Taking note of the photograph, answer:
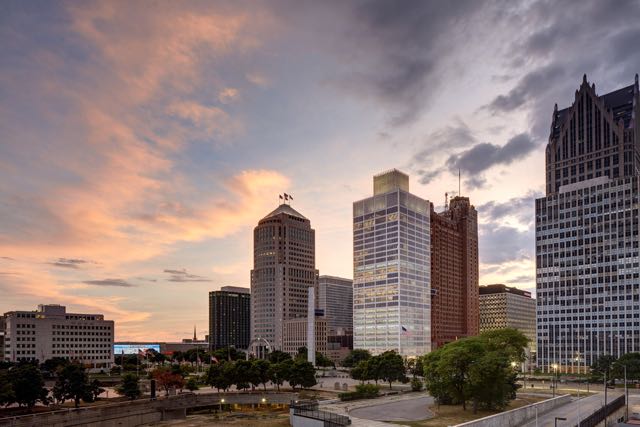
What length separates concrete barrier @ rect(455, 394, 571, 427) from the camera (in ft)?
209

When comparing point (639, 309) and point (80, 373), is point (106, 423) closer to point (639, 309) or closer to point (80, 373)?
point (80, 373)

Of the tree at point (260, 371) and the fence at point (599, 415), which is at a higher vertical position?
the fence at point (599, 415)

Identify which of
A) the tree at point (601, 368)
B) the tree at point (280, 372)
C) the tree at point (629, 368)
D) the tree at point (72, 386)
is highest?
the tree at point (72, 386)

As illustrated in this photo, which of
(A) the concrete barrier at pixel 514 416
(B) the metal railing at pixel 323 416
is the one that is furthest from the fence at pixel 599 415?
(B) the metal railing at pixel 323 416

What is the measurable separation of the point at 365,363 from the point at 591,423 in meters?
68.4

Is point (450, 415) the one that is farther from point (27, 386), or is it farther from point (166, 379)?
point (27, 386)

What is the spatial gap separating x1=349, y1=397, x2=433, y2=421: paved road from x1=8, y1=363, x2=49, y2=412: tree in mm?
52716

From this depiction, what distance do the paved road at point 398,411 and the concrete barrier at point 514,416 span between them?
13392 millimetres

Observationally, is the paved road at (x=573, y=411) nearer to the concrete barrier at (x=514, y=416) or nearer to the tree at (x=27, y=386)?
the concrete barrier at (x=514, y=416)

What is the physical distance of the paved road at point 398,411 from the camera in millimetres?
81656

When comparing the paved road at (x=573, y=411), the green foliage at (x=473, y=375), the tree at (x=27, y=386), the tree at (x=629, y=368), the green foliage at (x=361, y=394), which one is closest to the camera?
the paved road at (x=573, y=411)

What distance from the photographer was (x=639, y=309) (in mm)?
192375

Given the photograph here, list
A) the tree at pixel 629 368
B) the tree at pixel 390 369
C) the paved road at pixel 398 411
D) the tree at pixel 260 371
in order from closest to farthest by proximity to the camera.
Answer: the paved road at pixel 398 411
the tree at pixel 260 371
the tree at pixel 390 369
the tree at pixel 629 368

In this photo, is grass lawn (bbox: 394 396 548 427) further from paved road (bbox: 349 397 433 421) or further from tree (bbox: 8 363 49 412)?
tree (bbox: 8 363 49 412)
